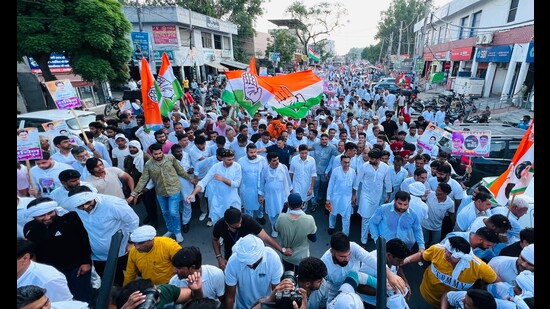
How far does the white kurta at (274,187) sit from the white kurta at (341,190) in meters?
0.83

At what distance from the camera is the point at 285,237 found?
354 cm

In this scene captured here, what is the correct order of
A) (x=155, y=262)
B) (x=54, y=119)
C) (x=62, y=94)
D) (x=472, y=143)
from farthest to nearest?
(x=54, y=119) < (x=62, y=94) < (x=472, y=143) < (x=155, y=262)

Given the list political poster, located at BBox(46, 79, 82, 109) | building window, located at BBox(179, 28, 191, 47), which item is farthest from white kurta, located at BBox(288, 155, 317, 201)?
building window, located at BBox(179, 28, 191, 47)

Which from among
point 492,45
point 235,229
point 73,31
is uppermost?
point 73,31

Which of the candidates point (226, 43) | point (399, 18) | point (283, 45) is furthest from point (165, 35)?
point (399, 18)

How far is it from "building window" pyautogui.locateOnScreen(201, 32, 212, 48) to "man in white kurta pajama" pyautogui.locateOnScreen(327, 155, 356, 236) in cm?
2764

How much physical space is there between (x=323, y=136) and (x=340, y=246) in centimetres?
388

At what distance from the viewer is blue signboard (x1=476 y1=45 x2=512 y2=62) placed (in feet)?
60.4

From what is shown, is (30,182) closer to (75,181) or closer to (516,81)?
(75,181)

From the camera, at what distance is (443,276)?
297 centimetres

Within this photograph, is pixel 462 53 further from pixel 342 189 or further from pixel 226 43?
pixel 342 189

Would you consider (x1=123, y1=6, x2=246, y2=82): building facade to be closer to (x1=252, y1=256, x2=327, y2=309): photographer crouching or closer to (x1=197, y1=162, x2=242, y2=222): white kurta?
(x1=197, y1=162, x2=242, y2=222): white kurta

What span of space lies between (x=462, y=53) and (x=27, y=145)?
30723 millimetres
